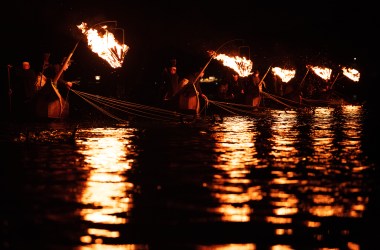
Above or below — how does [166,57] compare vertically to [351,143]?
above

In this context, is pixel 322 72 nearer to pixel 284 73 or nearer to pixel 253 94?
pixel 284 73

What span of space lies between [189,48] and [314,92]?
555 inches

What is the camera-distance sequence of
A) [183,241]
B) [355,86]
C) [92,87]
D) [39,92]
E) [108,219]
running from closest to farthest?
[183,241], [108,219], [39,92], [92,87], [355,86]

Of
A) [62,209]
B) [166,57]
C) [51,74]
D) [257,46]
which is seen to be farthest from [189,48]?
[62,209]

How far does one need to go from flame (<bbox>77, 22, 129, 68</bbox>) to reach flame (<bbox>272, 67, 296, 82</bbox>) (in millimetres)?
20935

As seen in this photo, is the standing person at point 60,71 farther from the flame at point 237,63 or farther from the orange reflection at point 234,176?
the flame at point 237,63

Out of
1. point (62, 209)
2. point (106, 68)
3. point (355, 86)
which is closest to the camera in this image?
point (62, 209)

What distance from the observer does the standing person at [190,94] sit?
27109mm

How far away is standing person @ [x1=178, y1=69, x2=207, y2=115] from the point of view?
27109 mm

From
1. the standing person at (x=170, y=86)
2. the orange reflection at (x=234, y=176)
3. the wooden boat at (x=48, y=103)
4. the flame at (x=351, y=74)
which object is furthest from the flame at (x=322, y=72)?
the orange reflection at (x=234, y=176)

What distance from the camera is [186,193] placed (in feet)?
33.0

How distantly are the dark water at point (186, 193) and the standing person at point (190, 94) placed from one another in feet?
28.3

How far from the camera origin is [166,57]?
35031 millimetres

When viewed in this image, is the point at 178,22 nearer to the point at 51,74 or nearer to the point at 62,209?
the point at 51,74
